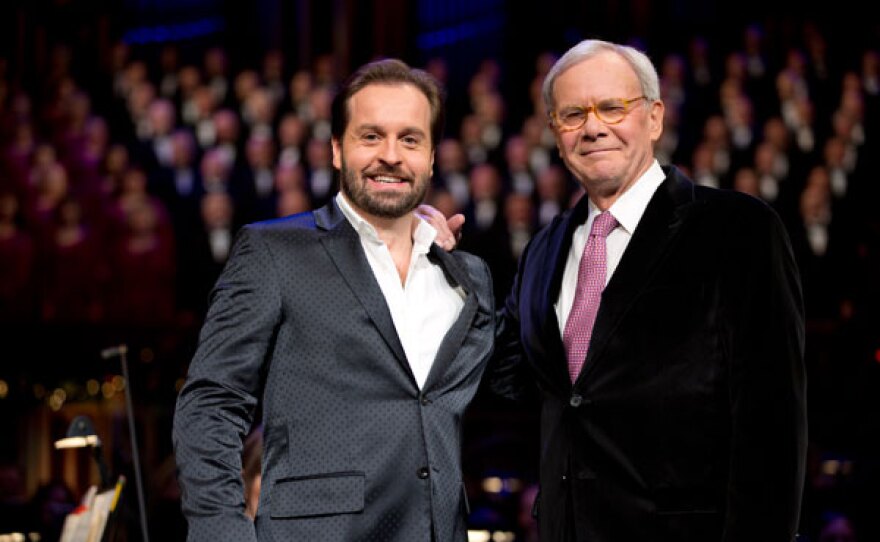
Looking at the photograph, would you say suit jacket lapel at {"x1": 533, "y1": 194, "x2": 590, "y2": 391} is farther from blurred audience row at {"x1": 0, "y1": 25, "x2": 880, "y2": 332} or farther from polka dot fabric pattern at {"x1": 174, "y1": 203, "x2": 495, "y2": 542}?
blurred audience row at {"x1": 0, "y1": 25, "x2": 880, "y2": 332}

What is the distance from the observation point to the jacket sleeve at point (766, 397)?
210cm

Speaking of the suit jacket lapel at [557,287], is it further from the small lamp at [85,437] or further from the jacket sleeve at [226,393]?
the small lamp at [85,437]

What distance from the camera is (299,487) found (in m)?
2.17

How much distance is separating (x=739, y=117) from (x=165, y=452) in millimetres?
5462

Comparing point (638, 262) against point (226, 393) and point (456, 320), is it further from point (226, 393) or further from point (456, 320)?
point (226, 393)

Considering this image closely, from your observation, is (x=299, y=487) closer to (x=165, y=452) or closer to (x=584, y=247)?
(x=584, y=247)

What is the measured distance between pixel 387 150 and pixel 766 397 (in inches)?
34.7

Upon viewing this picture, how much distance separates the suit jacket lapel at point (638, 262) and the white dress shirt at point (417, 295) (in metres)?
0.31

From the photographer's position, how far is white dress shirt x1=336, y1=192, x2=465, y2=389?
2334 mm

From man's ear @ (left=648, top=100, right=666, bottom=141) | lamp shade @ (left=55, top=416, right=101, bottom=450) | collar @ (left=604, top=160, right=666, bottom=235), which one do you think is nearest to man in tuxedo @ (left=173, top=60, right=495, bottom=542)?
collar @ (left=604, top=160, right=666, bottom=235)

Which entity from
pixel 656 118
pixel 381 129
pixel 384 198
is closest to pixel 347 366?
pixel 384 198

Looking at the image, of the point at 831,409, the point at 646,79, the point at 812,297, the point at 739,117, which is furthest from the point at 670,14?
the point at 646,79

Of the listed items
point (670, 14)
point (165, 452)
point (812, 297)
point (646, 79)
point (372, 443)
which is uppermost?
point (670, 14)

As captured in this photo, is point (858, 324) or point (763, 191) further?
point (763, 191)
